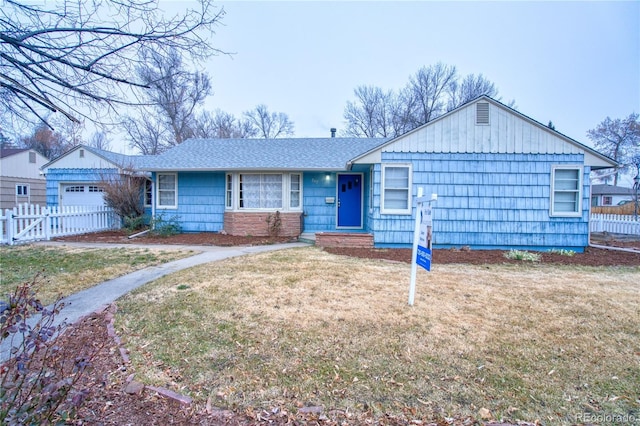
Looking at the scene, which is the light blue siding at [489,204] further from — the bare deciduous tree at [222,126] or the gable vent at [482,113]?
the bare deciduous tree at [222,126]

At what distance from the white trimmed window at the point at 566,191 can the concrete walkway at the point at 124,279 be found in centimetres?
810

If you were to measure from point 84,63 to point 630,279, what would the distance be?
9193 mm

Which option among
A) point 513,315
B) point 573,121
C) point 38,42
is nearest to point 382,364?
point 513,315

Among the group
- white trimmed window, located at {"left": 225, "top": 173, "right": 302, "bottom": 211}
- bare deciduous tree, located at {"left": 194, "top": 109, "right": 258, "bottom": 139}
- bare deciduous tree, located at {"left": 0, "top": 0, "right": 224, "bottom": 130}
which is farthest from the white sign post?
bare deciduous tree, located at {"left": 194, "top": 109, "right": 258, "bottom": 139}

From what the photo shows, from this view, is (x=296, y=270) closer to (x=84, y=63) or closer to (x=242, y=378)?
(x=242, y=378)

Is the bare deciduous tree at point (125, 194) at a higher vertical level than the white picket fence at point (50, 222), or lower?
higher

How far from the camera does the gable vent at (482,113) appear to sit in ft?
30.2

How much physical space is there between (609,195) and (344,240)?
4142cm

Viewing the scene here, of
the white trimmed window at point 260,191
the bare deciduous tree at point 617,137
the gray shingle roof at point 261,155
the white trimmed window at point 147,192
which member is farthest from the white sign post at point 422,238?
the bare deciduous tree at point 617,137

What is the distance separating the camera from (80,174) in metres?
14.5

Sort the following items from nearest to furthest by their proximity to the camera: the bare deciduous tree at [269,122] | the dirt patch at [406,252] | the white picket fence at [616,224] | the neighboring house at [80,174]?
the dirt patch at [406,252], the white picket fence at [616,224], the neighboring house at [80,174], the bare deciduous tree at [269,122]

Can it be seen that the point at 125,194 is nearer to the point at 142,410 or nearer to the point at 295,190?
the point at 295,190

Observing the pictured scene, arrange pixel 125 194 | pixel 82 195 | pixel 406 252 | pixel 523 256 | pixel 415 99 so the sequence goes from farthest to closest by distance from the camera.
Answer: pixel 415 99 < pixel 82 195 < pixel 125 194 < pixel 406 252 < pixel 523 256

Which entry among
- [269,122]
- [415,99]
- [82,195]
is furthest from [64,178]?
[415,99]
